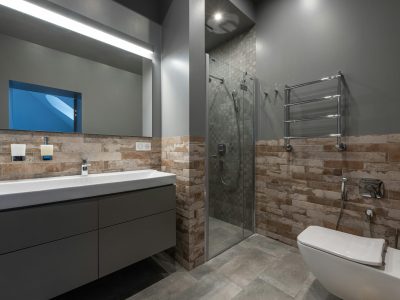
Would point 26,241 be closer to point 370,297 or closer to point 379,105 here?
point 370,297

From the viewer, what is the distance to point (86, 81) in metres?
1.68

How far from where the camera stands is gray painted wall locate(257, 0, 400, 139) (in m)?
1.53

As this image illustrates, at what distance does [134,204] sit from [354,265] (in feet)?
4.66

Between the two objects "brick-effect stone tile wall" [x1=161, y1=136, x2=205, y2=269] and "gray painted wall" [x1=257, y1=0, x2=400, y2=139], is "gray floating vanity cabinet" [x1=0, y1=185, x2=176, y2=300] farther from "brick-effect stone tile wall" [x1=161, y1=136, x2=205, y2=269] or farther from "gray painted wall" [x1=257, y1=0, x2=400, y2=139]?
"gray painted wall" [x1=257, y1=0, x2=400, y2=139]

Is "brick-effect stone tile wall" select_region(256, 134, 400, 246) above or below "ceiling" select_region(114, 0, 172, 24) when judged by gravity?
below

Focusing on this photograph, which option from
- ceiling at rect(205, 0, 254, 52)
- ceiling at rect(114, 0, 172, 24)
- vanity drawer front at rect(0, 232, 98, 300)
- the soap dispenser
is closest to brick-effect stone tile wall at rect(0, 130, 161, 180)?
the soap dispenser

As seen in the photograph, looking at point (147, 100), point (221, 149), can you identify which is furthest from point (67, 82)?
point (221, 149)

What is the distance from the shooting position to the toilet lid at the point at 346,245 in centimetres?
116

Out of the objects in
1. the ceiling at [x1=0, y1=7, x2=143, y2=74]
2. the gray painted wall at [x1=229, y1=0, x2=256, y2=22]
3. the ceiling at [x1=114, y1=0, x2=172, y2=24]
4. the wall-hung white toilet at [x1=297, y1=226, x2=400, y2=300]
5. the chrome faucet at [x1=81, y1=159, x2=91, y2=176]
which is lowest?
the wall-hung white toilet at [x1=297, y1=226, x2=400, y2=300]

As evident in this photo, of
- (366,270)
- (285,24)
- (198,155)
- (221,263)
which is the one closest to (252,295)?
(221,263)

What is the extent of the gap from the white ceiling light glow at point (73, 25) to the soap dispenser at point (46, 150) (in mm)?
Answer: 896

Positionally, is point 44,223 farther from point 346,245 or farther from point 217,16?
point 217,16

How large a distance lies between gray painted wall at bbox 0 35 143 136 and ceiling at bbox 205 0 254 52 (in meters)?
1.16

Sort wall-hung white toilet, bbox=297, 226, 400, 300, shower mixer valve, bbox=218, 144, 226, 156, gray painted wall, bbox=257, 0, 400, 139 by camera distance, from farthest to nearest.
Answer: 1. shower mixer valve, bbox=218, 144, 226, 156
2. gray painted wall, bbox=257, 0, 400, 139
3. wall-hung white toilet, bbox=297, 226, 400, 300
